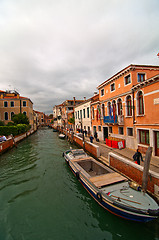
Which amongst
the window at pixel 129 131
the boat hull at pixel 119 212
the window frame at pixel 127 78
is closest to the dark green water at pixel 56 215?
the boat hull at pixel 119 212

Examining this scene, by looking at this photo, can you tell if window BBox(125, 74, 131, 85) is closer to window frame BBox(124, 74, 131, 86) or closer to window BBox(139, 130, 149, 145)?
window frame BBox(124, 74, 131, 86)

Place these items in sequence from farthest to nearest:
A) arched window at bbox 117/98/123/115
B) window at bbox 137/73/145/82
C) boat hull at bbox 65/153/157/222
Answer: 1. arched window at bbox 117/98/123/115
2. window at bbox 137/73/145/82
3. boat hull at bbox 65/153/157/222

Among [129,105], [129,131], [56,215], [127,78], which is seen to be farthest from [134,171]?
[127,78]

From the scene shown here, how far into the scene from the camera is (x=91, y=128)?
22266 mm

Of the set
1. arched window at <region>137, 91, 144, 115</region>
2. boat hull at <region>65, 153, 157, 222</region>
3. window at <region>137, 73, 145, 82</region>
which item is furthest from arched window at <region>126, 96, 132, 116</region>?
boat hull at <region>65, 153, 157, 222</region>

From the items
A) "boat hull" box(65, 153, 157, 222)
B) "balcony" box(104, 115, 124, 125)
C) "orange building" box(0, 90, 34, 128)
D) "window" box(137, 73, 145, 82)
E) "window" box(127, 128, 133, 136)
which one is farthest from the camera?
"orange building" box(0, 90, 34, 128)

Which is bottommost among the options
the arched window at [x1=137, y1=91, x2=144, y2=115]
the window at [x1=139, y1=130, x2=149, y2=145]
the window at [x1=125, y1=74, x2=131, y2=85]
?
the window at [x1=139, y1=130, x2=149, y2=145]

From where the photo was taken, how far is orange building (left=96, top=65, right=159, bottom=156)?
32.3ft

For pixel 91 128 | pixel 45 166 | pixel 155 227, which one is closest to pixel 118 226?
pixel 155 227

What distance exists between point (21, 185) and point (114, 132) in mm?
11205

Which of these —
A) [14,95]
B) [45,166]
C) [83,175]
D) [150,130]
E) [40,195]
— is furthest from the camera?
[14,95]

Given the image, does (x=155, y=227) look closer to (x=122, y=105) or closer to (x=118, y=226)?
(x=118, y=226)

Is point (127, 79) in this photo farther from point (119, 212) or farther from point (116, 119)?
point (119, 212)

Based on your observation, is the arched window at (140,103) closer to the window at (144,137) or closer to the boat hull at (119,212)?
the window at (144,137)
